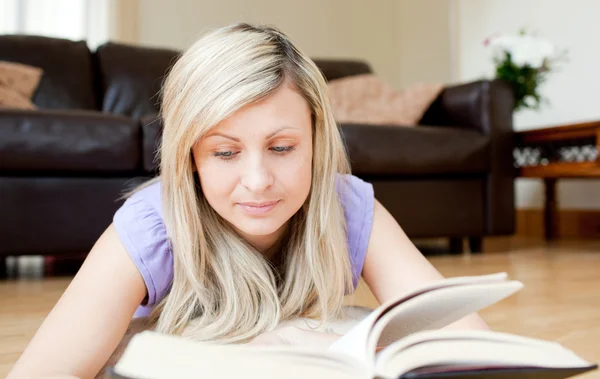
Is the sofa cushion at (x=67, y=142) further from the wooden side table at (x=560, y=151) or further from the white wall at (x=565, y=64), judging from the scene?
the white wall at (x=565, y=64)

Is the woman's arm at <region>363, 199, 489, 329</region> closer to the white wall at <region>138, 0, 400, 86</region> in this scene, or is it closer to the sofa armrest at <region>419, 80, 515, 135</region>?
the sofa armrest at <region>419, 80, 515, 135</region>

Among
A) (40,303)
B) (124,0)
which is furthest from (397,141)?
(124,0)

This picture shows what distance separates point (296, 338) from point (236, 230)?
22 centimetres

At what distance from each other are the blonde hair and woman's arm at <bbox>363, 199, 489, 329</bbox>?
5cm

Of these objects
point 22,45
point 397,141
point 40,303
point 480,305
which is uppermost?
point 22,45

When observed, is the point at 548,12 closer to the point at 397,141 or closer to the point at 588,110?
the point at 588,110

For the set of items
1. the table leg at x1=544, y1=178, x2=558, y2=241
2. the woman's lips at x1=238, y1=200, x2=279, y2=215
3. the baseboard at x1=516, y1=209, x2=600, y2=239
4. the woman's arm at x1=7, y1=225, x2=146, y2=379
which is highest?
the woman's lips at x1=238, y1=200, x2=279, y2=215

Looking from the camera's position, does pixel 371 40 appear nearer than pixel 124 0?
No

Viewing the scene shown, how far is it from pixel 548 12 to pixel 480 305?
315 cm

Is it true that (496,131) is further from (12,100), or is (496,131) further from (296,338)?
(296,338)

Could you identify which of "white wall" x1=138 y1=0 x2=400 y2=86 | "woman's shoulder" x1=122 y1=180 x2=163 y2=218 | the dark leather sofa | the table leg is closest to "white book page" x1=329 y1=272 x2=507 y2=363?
"woman's shoulder" x1=122 y1=180 x2=163 y2=218

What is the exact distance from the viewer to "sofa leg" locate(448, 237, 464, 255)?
8.53 ft

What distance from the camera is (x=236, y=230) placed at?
898 millimetres

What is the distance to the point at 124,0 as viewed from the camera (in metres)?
3.76
